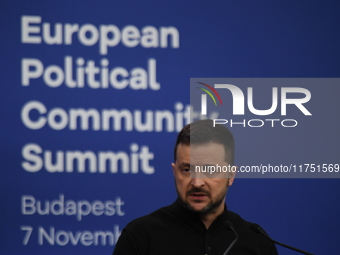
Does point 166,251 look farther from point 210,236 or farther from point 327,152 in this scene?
point 327,152

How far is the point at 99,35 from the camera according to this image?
3.46 metres

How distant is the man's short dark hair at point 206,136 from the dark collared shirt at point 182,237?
289mm

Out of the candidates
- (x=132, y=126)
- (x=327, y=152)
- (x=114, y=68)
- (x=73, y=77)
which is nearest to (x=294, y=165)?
(x=327, y=152)

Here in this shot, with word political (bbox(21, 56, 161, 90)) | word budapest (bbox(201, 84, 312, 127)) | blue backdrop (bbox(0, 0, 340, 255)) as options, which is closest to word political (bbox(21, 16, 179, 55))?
blue backdrop (bbox(0, 0, 340, 255))

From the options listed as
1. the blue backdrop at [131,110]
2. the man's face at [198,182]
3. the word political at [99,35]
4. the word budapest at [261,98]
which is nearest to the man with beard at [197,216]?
the man's face at [198,182]

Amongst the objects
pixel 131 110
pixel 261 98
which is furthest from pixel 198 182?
pixel 261 98

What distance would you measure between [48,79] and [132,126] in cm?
64

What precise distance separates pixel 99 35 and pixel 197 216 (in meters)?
1.60

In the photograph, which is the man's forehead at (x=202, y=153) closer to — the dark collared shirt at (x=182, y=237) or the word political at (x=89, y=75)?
the dark collared shirt at (x=182, y=237)

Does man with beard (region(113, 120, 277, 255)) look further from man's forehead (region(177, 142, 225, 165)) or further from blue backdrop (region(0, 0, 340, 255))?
blue backdrop (region(0, 0, 340, 255))

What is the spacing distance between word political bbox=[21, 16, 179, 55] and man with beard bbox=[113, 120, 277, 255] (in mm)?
1230

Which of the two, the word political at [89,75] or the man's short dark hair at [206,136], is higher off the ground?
the word political at [89,75]

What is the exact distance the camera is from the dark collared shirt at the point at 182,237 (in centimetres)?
229

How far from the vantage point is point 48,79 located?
341 centimetres
